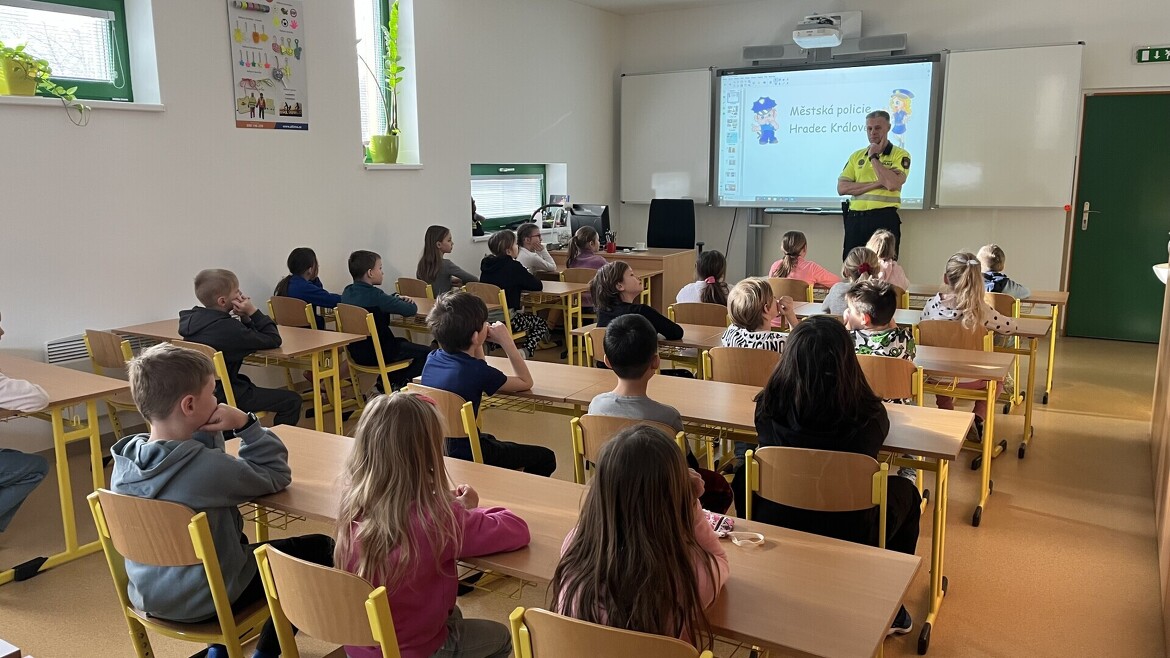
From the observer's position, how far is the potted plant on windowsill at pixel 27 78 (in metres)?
4.18

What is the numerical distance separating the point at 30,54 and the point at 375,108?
247cm

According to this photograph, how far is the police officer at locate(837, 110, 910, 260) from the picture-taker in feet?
21.1

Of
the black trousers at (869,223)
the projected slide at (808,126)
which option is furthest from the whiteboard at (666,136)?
the black trousers at (869,223)

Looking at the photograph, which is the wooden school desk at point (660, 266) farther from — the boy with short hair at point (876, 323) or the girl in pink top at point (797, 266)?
the boy with short hair at point (876, 323)

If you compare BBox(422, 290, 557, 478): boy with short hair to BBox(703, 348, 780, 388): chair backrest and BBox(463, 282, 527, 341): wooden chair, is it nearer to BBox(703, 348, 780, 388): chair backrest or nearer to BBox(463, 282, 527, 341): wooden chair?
BBox(703, 348, 780, 388): chair backrest

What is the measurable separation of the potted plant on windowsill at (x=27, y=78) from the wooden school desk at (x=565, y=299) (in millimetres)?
2976

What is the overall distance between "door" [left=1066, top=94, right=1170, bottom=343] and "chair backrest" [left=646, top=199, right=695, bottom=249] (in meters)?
3.44

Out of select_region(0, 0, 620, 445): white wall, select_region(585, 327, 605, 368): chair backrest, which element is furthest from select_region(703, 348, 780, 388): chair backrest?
select_region(0, 0, 620, 445): white wall

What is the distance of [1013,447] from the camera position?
4.43m

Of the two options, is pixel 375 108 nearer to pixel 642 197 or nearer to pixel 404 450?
pixel 642 197

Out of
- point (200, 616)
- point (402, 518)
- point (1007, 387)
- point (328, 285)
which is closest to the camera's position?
point (402, 518)

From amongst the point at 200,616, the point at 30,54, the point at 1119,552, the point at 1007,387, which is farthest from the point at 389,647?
the point at 1007,387

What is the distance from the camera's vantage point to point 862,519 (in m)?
2.31

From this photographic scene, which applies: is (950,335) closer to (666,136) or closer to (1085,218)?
(1085,218)
